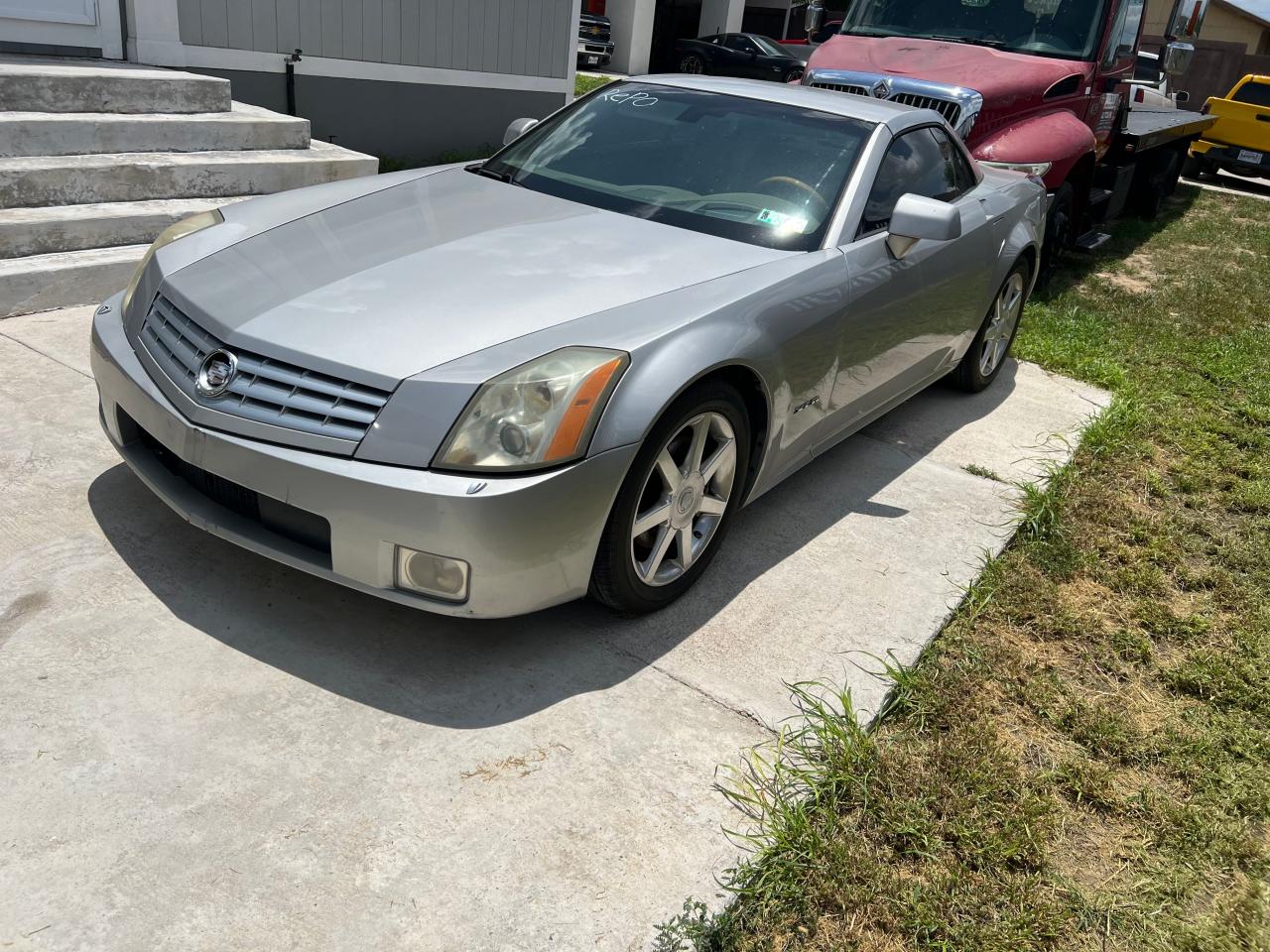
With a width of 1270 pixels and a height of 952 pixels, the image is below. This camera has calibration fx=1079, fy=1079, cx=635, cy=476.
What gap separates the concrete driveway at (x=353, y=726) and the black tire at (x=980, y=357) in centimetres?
183

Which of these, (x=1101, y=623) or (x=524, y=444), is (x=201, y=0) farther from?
(x=1101, y=623)

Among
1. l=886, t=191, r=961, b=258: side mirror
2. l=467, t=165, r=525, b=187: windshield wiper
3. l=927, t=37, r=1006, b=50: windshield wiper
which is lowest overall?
l=467, t=165, r=525, b=187: windshield wiper

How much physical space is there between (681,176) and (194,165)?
348 cm

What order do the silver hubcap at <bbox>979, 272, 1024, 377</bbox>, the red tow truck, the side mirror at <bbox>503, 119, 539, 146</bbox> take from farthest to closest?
the red tow truck, the silver hubcap at <bbox>979, 272, 1024, 377</bbox>, the side mirror at <bbox>503, 119, 539, 146</bbox>

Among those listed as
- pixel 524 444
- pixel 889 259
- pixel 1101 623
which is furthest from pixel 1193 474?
pixel 524 444

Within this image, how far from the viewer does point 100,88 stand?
6.15 m

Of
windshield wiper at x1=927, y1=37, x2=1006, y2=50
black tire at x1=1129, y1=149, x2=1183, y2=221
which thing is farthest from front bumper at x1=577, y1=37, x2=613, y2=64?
windshield wiper at x1=927, y1=37, x2=1006, y2=50

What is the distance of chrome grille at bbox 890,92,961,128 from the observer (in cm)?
707

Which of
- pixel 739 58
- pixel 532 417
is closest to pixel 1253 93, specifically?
pixel 739 58

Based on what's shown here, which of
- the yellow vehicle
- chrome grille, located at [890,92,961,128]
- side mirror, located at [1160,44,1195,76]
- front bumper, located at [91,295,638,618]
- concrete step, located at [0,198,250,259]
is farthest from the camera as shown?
the yellow vehicle

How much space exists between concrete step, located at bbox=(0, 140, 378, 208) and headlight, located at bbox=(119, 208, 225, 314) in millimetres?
2281

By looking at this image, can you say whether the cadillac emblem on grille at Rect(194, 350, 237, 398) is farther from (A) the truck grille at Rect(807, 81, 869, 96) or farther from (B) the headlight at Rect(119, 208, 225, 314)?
(A) the truck grille at Rect(807, 81, 869, 96)

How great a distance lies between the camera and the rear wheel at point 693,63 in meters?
25.1

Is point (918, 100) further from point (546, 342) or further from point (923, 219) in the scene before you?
point (546, 342)
